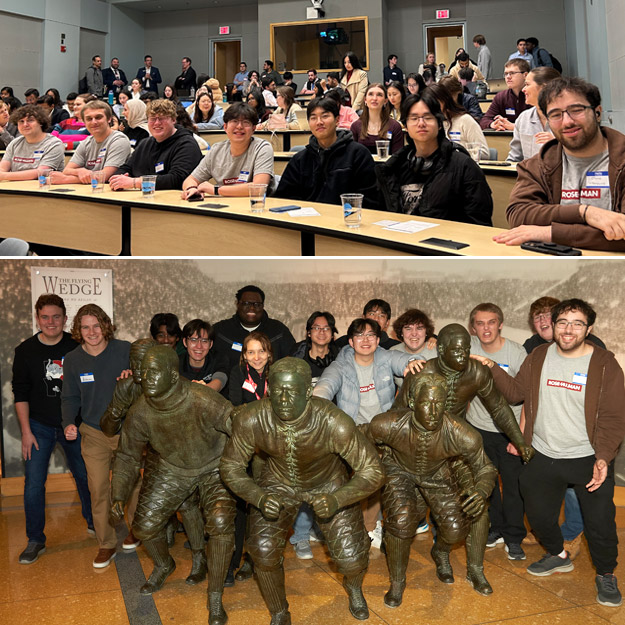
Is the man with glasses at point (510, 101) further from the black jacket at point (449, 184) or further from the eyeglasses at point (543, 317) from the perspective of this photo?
the eyeglasses at point (543, 317)

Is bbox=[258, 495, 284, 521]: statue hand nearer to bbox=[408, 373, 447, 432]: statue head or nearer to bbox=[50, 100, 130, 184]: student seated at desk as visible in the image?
bbox=[408, 373, 447, 432]: statue head

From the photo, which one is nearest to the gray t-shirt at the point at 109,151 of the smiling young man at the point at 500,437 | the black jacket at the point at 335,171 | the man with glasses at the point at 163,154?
the man with glasses at the point at 163,154

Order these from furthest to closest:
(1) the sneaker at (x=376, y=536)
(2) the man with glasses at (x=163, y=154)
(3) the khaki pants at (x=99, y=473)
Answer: (2) the man with glasses at (x=163, y=154), (3) the khaki pants at (x=99, y=473), (1) the sneaker at (x=376, y=536)

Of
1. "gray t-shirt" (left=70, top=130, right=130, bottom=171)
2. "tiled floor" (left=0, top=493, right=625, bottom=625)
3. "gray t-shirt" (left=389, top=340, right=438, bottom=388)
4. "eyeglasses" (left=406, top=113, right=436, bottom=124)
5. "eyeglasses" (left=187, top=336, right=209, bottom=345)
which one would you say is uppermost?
"gray t-shirt" (left=70, top=130, right=130, bottom=171)

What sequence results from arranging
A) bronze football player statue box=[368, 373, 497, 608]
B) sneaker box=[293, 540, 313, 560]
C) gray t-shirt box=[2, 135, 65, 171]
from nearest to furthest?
bronze football player statue box=[368, 373, 497, 608] < sneaker box=[293, 540, 313, 560] < gray t-shirt box=[2, 135, 65, 171]

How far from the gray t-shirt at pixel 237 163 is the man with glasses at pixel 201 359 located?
172 cm

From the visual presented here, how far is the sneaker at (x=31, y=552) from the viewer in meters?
3.20

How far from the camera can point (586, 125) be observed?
2.79 m

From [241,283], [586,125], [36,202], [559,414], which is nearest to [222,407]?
[241,283]

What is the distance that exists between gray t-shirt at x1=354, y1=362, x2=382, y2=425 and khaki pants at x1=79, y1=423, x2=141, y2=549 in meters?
1.22

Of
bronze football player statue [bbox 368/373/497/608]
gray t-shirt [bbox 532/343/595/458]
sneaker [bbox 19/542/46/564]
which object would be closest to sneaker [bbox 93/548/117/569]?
sneaker [bbox 19/542/46/564]

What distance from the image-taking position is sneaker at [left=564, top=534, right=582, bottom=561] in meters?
3.02

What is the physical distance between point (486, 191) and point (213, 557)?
2.20 metres

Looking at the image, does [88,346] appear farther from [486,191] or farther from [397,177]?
[486,191]
